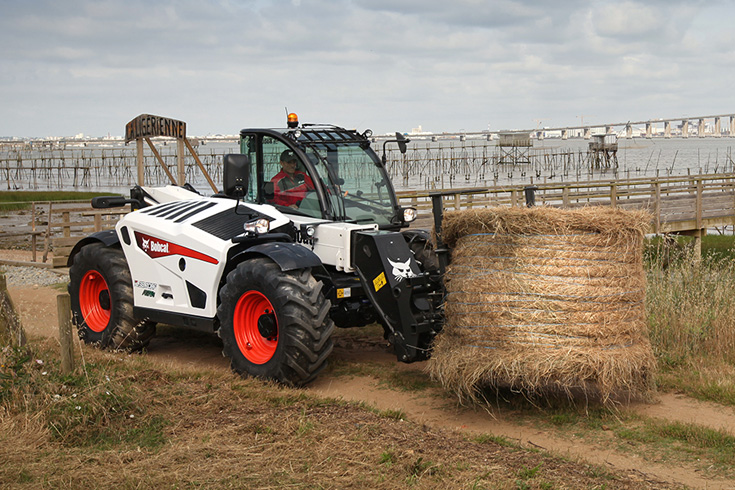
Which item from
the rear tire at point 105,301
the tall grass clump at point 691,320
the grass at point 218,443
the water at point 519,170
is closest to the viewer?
the grass at point 218,443

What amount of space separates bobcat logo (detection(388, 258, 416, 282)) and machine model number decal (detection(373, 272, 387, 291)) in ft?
0.35

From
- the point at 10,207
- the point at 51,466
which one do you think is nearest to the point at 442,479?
the point at 51,466

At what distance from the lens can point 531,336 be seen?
19.4ft

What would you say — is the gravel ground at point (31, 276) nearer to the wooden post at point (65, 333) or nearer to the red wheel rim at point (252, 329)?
the red wheel rim at point (252, 329)

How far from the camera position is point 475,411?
21.5 feet

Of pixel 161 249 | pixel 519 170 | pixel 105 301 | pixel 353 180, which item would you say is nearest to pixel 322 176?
pixel 353 180

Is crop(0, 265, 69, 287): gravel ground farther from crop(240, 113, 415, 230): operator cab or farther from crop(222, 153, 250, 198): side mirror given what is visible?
crop(222, 153, 250, 198): side mirror

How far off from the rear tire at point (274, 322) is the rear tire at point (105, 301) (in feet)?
5.56

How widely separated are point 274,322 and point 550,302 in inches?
102

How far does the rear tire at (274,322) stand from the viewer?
22.5ft

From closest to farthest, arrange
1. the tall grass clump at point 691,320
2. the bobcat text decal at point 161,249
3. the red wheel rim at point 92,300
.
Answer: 1. the bobcat text decal at point 161,249
2. the tall grass clump at point 691,320
3. the red wheel rim at point 92,300

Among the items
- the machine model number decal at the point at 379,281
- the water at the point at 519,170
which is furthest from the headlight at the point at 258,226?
the water at the point at 519,170

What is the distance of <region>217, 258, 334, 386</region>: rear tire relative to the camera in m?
6.86

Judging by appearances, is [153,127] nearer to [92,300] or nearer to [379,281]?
[92,300]
